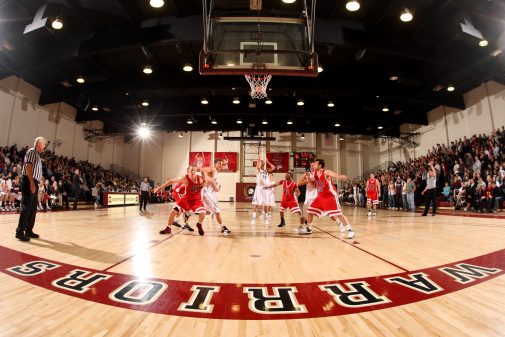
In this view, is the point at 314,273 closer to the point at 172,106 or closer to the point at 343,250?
the point at 343,250

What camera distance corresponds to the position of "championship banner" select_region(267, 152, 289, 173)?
89.1 feet

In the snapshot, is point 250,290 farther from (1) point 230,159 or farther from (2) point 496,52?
(1) point 230,159

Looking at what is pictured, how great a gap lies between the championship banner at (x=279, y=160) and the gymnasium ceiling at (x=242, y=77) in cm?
943

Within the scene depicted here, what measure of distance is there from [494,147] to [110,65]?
18.7 meters

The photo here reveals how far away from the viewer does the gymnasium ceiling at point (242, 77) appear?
9.49 metres

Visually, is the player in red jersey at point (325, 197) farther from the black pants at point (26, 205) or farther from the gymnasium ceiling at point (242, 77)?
the gymnasium ceiling at point (242, 77)

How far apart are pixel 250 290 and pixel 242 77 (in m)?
12.2

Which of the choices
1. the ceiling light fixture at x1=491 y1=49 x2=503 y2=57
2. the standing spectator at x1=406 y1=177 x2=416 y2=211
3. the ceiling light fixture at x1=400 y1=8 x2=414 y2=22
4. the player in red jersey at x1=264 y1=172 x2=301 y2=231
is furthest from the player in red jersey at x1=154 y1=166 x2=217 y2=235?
the standing spectator at x1=406 y1=177 x2=416 y2=211

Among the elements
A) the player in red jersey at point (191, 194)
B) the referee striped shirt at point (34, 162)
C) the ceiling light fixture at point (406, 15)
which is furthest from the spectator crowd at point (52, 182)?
the ceiling light fixture at point (406, 15)

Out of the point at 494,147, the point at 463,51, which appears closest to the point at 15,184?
the point at 463,51

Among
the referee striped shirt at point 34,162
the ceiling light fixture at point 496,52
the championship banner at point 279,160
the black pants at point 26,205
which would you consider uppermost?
the ceiling light fixture at point 496,52

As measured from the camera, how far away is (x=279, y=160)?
89.4ft

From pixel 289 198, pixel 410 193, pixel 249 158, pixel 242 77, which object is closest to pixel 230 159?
pixel 249 158

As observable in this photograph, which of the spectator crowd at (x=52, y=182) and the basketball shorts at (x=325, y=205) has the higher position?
the spectator crowd at (x=52, y=182)
